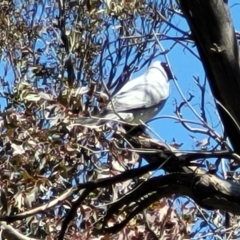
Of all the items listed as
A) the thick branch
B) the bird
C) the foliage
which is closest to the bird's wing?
the bird

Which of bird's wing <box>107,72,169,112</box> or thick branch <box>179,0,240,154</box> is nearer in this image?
thick branch <box>179,0,240,154</box>

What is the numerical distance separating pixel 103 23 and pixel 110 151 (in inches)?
152

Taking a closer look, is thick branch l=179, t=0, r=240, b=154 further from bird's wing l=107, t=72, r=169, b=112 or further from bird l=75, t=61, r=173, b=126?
bird's wing l=107, t=72, r=169, b=112

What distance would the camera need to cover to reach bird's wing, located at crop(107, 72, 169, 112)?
5254 mm

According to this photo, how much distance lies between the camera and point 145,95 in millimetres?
5613


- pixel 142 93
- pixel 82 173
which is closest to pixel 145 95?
pixel 142 93

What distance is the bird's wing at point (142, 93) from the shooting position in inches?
207

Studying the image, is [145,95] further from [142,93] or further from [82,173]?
[82,173]

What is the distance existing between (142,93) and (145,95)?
5 centimetres

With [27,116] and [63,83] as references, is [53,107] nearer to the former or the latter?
[27,116]

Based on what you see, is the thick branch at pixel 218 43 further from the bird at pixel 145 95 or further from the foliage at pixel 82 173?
the bird at pixel 145 95

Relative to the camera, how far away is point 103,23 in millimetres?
7164

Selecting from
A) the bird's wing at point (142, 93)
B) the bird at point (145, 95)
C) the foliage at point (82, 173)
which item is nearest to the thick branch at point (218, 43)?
the foliage at point (82, 173)

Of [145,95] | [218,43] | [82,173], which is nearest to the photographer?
[218,43]
